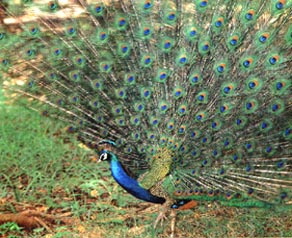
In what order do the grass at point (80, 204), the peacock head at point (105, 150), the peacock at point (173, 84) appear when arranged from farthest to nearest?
the grass at point (80, 204)
the peacock head at point (105, 150)
the peacock at point (173, 84)

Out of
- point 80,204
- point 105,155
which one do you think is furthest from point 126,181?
point 80,204

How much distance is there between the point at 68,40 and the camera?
3.16 meters

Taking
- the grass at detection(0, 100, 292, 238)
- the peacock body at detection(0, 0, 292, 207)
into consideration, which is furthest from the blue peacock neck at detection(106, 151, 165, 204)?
the grass at detection(0, 100, 292, 238)

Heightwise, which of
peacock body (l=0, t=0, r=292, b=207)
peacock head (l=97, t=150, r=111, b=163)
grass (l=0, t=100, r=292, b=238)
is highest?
peacock body (l=0, t=0, r=292, b=207)

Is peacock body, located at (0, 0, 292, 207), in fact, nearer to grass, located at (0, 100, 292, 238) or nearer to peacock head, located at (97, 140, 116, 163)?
peacock head, located at (97, 140, 116, 163)

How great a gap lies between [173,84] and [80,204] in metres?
1.20

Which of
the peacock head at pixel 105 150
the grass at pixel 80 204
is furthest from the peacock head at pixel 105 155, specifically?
the grass at pixel 80 204

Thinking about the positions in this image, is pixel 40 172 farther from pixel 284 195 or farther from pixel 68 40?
pixel 284 195

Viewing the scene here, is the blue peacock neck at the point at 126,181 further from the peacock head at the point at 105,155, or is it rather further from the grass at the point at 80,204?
the grass at the point at 80,204

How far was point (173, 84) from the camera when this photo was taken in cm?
311

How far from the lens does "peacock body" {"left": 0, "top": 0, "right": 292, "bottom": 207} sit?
2.94 meters

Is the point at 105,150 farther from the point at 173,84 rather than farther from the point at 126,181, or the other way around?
the point at 173,84

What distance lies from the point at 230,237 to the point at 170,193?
1.91ft

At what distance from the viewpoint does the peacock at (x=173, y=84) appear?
2938mm
